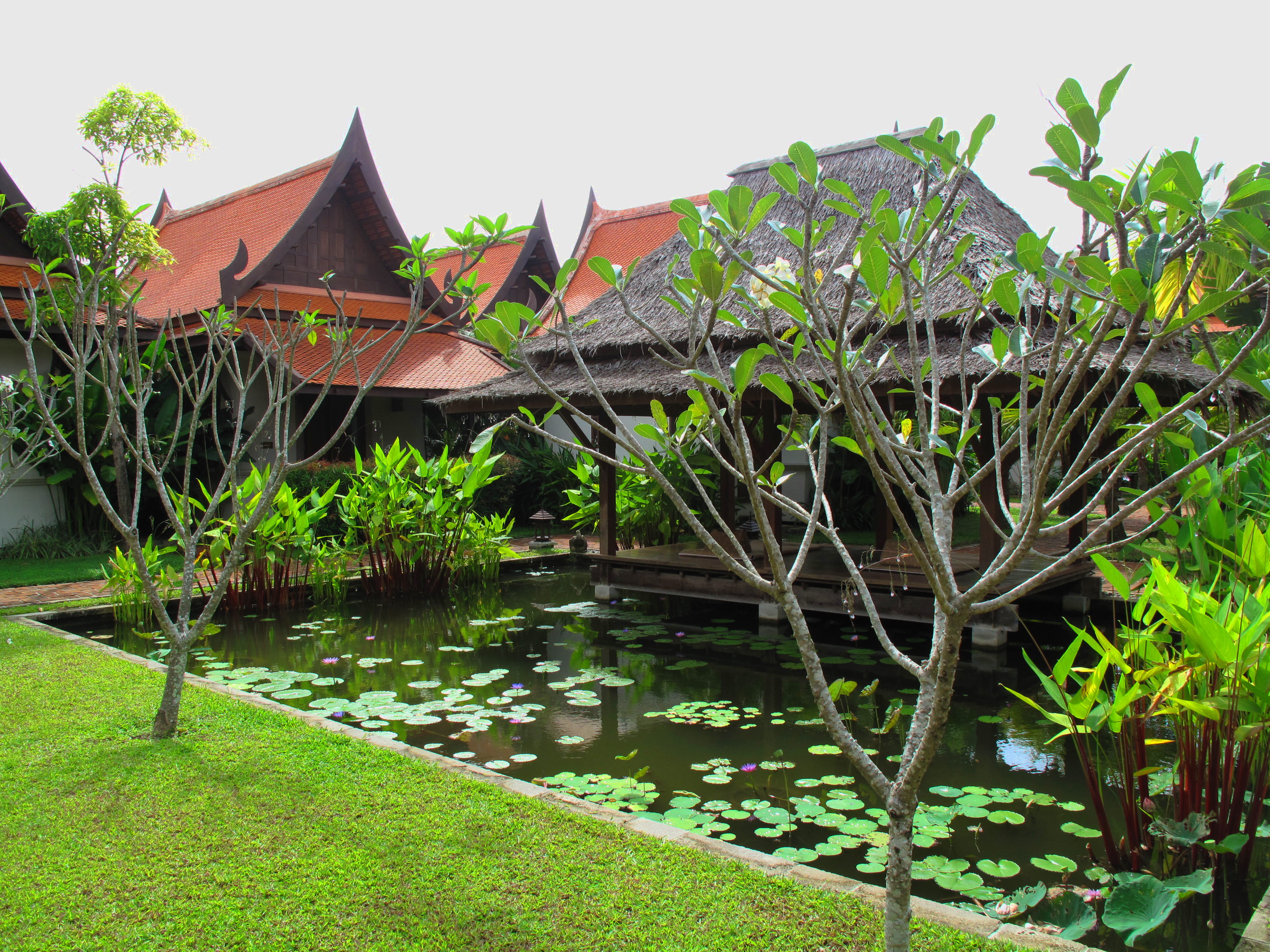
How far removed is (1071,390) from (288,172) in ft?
48.3

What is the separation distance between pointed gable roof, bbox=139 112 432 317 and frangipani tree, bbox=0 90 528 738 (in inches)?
24.4

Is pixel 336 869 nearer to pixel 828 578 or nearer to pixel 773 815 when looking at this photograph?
pixel 773 815

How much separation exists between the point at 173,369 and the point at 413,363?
28.1 ft

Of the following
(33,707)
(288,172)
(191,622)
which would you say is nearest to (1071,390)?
(33,707)

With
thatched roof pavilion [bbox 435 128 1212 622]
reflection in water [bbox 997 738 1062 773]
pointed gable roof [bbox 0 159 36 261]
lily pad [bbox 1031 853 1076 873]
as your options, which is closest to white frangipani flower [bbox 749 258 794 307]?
lily pad [bbox 1031 853 1076 873]

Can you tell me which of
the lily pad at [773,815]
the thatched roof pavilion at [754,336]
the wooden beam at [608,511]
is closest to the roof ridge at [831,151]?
the thatched roof pavilion at [754,336]

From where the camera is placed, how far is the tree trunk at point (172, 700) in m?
A: 3.87

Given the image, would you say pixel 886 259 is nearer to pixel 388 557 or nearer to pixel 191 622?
pixel 191 622

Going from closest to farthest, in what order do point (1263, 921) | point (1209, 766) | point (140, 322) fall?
1. point (1263, 921)
2. point (1209, 766)
3. point (140, 322)

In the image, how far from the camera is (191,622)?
7387 mm

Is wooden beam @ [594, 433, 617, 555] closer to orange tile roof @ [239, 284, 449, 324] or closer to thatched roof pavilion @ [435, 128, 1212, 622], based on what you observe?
thatched roof pavilion @ [435, 128, 1212, 622]

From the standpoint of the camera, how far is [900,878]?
1.96 metres

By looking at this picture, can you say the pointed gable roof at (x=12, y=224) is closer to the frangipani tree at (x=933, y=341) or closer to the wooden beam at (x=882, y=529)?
the wooden beam at (x=882, y=529)

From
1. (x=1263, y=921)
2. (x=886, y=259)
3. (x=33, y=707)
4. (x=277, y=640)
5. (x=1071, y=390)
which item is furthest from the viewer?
(x=277, y=640)
